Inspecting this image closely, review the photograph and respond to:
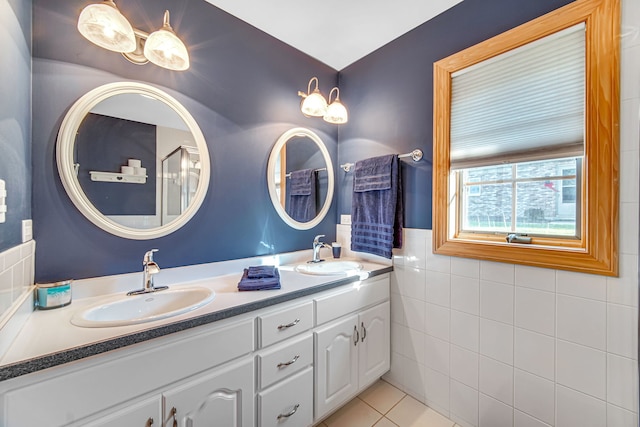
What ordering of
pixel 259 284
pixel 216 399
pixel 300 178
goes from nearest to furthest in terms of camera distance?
pixel 216 399
pixel 259 284
pixel 300 178

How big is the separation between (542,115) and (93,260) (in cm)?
226

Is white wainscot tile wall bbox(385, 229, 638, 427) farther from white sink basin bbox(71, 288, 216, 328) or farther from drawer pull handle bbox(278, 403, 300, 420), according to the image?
white sink basin bbox(71, 288, 216, 328)

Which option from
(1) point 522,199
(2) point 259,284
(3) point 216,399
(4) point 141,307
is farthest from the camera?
(1) point 522,199

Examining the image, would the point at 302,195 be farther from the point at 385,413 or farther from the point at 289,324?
the point at 385,413

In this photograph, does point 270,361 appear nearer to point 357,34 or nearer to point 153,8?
point 153,8

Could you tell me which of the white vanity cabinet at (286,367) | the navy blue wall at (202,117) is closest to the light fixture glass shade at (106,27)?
the navy blue wall at (202,117)

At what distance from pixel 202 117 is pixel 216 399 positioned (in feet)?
4.65

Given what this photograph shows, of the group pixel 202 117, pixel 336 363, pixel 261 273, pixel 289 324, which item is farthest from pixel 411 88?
pixel 336 363

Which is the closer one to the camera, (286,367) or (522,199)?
(286,367)

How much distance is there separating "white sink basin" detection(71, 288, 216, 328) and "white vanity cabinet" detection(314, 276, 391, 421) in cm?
62

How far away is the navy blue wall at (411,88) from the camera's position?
143 centimetres

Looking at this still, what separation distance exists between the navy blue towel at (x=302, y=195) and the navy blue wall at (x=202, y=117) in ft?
0.45

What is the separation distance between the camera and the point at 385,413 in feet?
5.24

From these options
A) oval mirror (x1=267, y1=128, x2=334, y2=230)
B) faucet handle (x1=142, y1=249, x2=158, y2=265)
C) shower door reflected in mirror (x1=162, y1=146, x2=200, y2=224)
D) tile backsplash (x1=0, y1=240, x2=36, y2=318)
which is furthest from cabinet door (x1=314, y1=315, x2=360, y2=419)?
tile backsplash (x1=0, y1=240, x2=36, y2=318)
